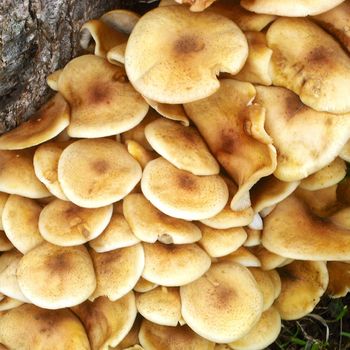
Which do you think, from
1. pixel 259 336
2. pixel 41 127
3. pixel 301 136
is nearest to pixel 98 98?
pixel 41 127

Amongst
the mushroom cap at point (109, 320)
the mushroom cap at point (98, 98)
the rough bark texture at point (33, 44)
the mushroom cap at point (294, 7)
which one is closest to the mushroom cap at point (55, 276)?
the mushroom cap at point (109, 320)

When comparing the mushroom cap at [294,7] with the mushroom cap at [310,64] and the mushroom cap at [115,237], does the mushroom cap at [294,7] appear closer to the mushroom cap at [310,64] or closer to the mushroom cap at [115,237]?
the mushroom cap at [310,64]

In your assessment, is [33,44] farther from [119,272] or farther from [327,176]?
[327,176]

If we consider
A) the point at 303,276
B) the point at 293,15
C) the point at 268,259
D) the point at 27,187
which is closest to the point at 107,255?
the point at 27,187

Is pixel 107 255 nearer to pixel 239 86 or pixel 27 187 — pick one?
pixel 27 187

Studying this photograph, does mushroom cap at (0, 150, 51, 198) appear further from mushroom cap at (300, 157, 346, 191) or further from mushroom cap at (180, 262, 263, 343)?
mushroom cap at (300, 157, 346, 191)

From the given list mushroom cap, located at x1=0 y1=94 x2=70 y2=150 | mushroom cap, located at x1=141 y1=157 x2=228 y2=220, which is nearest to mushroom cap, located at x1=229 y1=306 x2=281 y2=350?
mushroom cap, located at x1=141 y1=157 x2=228 y2=220
